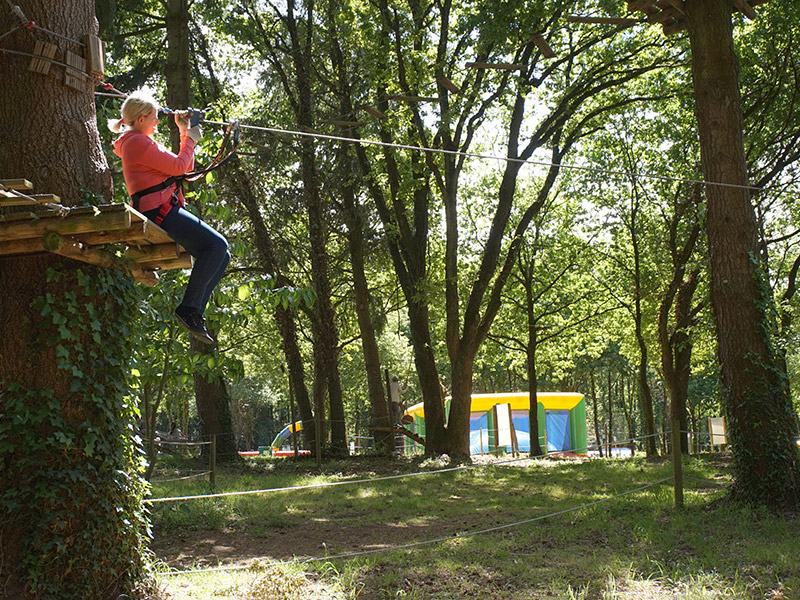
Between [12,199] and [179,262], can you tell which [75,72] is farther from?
[179,262]

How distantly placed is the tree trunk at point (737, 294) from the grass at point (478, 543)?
58 cm

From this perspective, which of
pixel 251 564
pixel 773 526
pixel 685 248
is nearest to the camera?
pixel 251 564

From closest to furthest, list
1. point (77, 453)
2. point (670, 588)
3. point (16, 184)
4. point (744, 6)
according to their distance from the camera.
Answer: point (16, 184)
point (77, 453)
point (670, 588)
point (744, 6)

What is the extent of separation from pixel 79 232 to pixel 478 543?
510 cm

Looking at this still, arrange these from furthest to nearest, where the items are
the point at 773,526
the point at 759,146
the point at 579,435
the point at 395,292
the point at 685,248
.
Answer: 1. the point at 579,435
2. the point at 395,292
3. the point at 685,248
4. the point at 759,146
5. the point at 773,526

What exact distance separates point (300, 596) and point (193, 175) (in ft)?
10.2

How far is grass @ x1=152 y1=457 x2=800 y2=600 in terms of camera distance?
18.7ft

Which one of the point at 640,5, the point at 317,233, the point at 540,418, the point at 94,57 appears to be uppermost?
the point at 640,5

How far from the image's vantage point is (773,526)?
25.1 ft

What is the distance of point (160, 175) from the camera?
496 centimetres

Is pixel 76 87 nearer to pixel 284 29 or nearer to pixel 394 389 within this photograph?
pixel 394 389

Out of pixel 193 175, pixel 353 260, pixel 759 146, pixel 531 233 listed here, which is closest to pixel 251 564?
pixel 193 175

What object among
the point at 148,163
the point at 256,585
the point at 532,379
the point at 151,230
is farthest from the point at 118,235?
the point at 532,379

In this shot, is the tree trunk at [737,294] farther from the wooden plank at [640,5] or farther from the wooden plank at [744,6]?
the wooden plank at [640,5]
